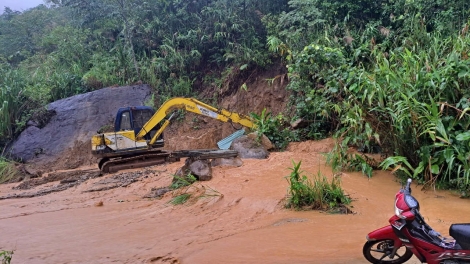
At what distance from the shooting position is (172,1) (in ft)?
59.1

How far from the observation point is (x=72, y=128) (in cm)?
1605

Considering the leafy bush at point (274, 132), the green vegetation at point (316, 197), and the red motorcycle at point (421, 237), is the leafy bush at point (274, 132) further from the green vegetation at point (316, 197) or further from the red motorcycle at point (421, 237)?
the red motorcycle at point (421, 237)

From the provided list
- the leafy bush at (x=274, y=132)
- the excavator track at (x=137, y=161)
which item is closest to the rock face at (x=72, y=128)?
the excavator track at (x=137, y=161)

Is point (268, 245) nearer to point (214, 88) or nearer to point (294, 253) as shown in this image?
point (294, 253)

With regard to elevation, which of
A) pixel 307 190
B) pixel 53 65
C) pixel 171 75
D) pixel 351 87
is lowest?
pixel 307 190

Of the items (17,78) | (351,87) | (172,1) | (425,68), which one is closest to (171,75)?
(172,1)

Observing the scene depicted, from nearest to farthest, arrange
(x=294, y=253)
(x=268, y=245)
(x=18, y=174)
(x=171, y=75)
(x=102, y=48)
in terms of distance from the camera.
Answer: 1. (x=294, y=253)
2. (x=268, y=245)
3. (x=18, y=174)
4. (x=171, y=75)
5. (x=102, y=48)

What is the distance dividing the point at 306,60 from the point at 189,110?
11.7ft

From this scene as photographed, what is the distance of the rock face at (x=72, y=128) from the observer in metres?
15.2

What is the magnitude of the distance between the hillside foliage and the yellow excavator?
1.73 meters

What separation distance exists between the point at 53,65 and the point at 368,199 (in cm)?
1847

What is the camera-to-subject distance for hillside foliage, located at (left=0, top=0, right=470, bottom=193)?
7.11 metres

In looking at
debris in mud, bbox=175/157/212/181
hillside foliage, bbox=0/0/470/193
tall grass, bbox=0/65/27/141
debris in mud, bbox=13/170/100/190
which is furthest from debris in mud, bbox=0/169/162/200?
tall grass, bbox=0/65/27/141

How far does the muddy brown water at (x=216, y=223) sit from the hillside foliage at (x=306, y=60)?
0.93 metres
